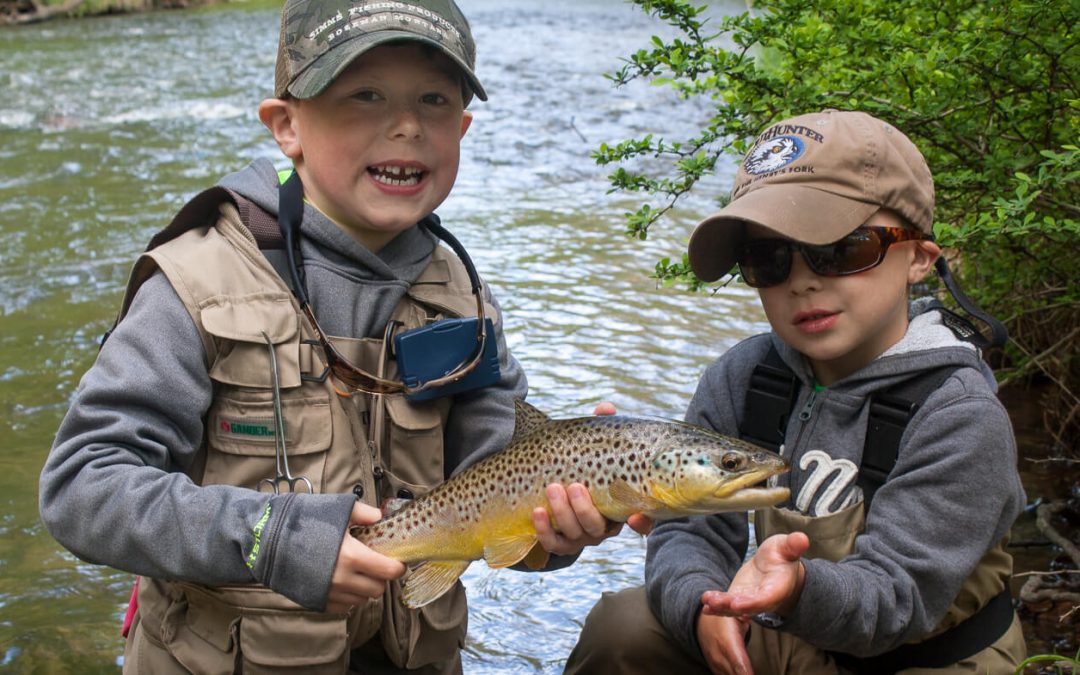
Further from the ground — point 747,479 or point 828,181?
point 828,181

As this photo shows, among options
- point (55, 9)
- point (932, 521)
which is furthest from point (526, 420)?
point (55, 9)

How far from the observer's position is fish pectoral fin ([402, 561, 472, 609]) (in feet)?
8.91

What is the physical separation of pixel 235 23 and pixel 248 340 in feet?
85.4

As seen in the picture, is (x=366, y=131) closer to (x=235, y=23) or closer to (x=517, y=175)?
(x=517, y=175)

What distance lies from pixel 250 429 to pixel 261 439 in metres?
0.03

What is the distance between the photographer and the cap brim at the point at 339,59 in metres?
2.72

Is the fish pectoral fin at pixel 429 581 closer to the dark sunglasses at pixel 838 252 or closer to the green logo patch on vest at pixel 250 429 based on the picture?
the green logo patch on vest at pixel 250 429

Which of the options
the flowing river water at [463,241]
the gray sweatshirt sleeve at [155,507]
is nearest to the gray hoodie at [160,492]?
the gray sweatshirt sleeve at [155,507]

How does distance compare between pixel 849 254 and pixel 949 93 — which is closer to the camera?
pixel 849 254

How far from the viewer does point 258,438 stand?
8.95 feet

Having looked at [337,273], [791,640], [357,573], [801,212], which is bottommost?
[791,640]

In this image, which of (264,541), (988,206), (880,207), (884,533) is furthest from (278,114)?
(988,206)

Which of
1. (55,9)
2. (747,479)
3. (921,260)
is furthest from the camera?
(55,9)

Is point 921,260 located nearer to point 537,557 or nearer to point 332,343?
point 537,557
